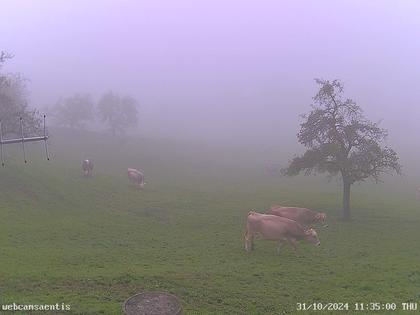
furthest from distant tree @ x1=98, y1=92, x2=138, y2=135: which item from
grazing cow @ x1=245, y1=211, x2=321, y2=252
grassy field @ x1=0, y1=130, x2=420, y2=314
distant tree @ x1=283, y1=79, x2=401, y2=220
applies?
grazing cow @ x1=245, y1=211, x2=321, y2=252

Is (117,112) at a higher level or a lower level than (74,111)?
lower

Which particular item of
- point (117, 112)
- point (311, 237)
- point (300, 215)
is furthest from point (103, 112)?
point (311, 237)

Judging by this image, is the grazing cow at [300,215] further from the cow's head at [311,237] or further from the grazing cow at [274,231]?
the grazing cow at [274,231]

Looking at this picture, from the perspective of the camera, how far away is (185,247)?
2533 cm

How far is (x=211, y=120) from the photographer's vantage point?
161m

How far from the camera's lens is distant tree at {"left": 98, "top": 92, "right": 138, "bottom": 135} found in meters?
90.1

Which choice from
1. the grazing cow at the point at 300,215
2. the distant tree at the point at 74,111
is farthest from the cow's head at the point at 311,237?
the distant tree at the point at 74,111

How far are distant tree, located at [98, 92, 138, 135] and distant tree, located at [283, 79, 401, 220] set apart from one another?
60.5m

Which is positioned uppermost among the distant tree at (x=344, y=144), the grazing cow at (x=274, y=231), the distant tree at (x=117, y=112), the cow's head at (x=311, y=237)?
the distant tree at (x=117, y=112)

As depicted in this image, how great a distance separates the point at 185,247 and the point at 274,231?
5273mm

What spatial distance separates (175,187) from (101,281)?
30730 millimetres

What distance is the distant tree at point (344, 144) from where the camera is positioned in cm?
3319

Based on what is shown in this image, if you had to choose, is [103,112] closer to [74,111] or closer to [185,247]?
[74,111]

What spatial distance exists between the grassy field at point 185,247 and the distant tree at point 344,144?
4.07 metres
